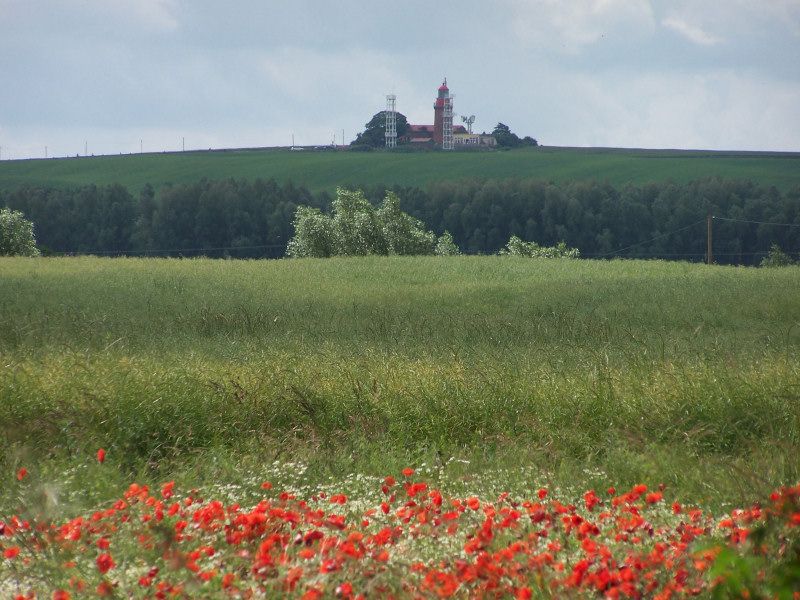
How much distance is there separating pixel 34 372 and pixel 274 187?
84.9 m

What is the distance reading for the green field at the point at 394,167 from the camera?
4564 inches

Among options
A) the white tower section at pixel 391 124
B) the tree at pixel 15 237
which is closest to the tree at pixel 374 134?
the white tower section at pixel 391 124

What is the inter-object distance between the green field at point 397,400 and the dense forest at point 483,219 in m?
72.6

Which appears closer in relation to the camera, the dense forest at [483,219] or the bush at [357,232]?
the bush at [357,232]

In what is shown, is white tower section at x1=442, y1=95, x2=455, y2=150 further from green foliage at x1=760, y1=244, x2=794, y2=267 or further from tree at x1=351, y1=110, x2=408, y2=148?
green foliage at x1=760, y1=244, x2=794, y2=267

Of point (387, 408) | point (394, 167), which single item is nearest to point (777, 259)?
point (394, 167)

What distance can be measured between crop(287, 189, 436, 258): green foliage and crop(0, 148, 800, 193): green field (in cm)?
5476

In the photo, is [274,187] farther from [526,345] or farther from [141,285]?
[526,345]

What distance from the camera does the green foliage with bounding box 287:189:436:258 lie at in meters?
57.2

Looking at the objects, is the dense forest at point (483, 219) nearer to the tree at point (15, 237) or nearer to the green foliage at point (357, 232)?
the green foliage at point (357, 232)

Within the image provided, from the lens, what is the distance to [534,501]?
5500 mm

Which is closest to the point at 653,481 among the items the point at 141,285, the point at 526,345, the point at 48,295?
the point at 526,345

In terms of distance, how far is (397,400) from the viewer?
8.19 metres

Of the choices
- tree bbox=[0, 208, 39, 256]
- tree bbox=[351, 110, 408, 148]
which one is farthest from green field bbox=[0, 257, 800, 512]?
tree bbox=[351, 110, 408, 148]
